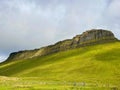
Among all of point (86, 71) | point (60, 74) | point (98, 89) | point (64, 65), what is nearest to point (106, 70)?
point (86, 71)

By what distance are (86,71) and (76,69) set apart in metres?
9.38

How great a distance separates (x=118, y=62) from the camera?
604 ft

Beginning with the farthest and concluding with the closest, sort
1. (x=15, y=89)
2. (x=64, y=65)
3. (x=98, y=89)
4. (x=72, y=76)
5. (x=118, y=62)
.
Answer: (x=64, y=65) < (x=118, y=62) < (x=72, y=76) < (x=98, y=89) < (x=15, y=89)

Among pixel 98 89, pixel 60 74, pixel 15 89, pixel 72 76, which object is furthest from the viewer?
pixel 60 74

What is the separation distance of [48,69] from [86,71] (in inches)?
1146

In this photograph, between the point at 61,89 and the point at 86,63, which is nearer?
the point at 61,89

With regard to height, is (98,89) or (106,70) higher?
(106,70)

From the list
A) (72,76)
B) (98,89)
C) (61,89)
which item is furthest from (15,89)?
(72,76)

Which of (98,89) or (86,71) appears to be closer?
(98,89)

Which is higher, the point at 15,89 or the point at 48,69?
the point at 48,69

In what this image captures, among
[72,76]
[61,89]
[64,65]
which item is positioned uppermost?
[64,65]

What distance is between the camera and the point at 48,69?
194 meters

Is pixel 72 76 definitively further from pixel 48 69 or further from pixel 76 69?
pixel 48 69

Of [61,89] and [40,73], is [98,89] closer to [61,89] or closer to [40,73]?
[61,89]
